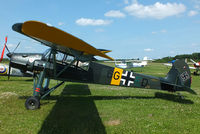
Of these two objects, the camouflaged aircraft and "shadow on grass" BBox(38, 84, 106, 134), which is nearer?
"shadow on grass" BBox(38, 84, 106, 134)

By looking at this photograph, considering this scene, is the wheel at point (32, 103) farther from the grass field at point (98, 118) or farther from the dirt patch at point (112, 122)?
the dirt patch at point (112, 122)

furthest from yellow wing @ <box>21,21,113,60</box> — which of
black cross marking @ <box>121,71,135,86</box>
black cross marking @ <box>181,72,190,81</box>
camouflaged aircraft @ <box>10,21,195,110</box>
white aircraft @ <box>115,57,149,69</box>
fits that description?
white aircraft @ <box>115,57,149,69</box>

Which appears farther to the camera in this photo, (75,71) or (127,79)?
(127,79)

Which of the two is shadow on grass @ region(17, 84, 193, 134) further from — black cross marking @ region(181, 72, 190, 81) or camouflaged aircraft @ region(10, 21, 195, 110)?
black cross marking @ region(181, 72, 190, 81)

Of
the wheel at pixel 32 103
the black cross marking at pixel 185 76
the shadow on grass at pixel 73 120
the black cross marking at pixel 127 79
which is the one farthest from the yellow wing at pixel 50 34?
the black cross marking at pixel 185 76

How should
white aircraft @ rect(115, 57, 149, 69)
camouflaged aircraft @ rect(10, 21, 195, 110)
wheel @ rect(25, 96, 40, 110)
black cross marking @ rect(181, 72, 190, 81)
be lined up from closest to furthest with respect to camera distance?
wheel @ rect(25, 96, 40, 110)
camouflaged aircraft @ rect(10, 21, 195, 110)
black cross marking @ rect(181, 72, 190, 81)
white aircraft @ rect(115, 57, 149, 69)

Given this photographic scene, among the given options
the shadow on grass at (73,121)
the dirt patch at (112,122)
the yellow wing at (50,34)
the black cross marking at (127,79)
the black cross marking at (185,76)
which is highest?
the yellow wing at (50,34)

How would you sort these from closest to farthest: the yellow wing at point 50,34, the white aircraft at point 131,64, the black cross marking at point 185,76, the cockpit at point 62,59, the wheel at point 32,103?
1. the yellow wing at point 50,34
2. the wheel at point 32,103
3. the cockpit at point 62,59
4. the black cross marking at point 185,76
5. the white aircraft at point 131,64

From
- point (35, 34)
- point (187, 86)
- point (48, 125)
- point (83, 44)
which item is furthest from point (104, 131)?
point (187, 86)

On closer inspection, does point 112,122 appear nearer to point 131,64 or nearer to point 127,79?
point 127,79

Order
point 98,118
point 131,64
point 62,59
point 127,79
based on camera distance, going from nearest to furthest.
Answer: point 98,118
point 62,59
point 127,79
point 131,64

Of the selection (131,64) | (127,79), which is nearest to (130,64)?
(131,64)

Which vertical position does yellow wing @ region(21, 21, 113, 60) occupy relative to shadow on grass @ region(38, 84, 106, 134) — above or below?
above

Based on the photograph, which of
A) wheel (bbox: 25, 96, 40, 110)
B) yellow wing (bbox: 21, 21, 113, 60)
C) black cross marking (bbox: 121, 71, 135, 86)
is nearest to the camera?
yellow wing (bbox: 21, 21, 113, 60)
